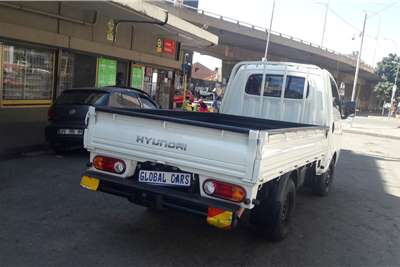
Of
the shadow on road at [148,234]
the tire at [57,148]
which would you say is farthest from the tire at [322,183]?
the tire at [57,148]

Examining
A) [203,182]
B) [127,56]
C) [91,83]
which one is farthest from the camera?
[127,56]

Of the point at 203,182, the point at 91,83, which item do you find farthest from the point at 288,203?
the point at 91,83

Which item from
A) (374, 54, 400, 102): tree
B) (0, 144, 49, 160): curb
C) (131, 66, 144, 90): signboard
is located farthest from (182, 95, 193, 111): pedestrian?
(374, 54, 400, 102): tree

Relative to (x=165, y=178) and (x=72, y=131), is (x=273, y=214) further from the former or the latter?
(x=72, y=131)

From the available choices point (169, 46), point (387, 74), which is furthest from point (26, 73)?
point (387, 74)

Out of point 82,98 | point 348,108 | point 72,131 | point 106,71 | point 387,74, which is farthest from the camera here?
point 387,74

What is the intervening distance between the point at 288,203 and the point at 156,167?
5.71 feet

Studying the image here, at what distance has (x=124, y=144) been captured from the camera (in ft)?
14.6

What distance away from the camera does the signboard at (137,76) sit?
686 inches

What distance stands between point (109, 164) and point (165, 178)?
2.31 feet

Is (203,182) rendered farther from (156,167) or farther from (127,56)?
(127,56)

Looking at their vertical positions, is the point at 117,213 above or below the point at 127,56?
below

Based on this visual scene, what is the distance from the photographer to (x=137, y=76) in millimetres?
17781

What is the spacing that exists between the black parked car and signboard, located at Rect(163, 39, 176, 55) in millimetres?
10524
